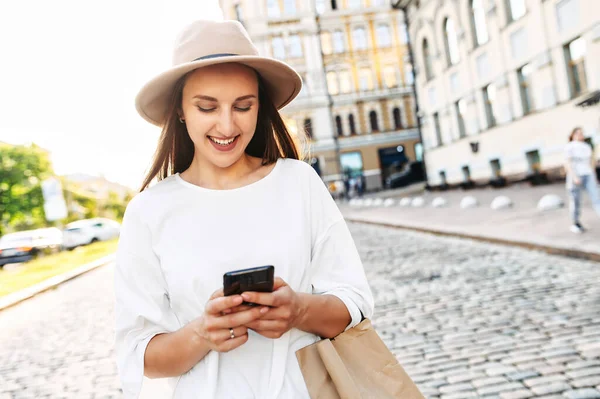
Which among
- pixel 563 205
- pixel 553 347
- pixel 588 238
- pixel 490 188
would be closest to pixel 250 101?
pixel 553 347

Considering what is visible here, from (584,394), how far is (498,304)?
2409mm

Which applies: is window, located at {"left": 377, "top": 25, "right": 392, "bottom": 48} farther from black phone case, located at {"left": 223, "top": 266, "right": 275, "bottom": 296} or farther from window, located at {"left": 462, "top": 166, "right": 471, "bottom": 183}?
black phone case, located at {"left": 223, "top": 266, "right": 275, "bottom": 296}

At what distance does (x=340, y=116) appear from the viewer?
4619 centimetres

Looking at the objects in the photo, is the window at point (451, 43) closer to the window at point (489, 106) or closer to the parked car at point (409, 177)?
the window at point (489, 106)

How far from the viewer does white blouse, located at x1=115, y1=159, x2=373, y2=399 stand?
1.62 metres

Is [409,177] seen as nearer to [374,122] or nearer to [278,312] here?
[374,122]

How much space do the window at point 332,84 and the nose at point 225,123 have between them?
45.0 meters

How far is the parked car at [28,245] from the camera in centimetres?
2403

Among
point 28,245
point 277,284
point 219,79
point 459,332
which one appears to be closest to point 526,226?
point 459,332

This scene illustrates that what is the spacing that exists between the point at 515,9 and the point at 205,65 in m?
21.5

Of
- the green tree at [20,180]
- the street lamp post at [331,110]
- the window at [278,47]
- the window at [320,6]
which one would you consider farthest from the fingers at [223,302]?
the green tree at [20,180]

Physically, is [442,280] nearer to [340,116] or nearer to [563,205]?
[563,205]

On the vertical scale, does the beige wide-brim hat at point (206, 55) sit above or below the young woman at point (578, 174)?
above

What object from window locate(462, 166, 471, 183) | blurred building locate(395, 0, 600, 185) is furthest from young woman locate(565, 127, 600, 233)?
window locate(462, 166, 471, 183)
